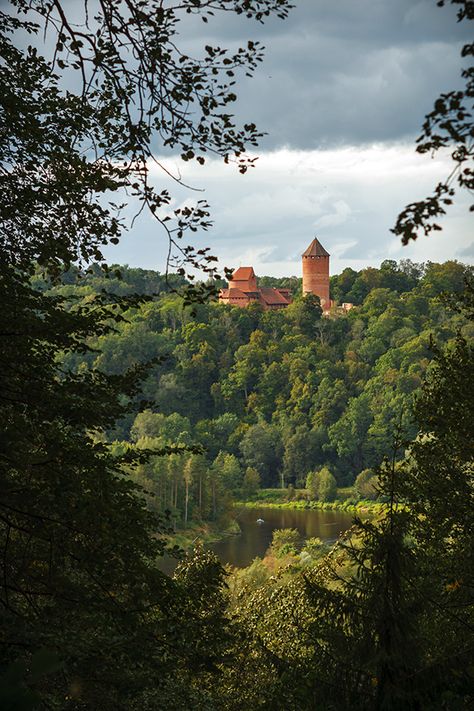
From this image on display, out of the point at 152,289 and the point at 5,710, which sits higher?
the point at 152,289

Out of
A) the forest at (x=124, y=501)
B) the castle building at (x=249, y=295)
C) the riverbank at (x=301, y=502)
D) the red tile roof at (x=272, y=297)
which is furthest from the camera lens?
the red tile roof at (x=272, y=297)

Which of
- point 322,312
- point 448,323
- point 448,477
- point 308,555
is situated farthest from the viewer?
point 322,312

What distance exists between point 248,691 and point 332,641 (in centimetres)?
580

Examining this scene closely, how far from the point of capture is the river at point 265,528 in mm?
34531

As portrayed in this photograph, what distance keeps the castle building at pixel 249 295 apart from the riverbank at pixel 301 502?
27.4m

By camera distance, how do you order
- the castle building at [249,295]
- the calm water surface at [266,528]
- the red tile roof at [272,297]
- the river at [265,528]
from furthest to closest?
the red tile roof at [272,297], the castle building at [249,295], the calm water surface at [266,528], the river at [265,528]

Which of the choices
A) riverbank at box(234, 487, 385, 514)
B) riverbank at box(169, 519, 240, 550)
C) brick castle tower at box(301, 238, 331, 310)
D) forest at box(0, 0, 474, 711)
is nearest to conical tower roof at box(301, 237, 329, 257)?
brick castle tower at box(301, 238, 331, 310)

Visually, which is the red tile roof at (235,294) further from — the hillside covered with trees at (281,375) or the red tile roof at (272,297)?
the hillside covered with trees at (281,375)

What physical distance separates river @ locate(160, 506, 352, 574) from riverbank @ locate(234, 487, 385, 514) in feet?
2.85

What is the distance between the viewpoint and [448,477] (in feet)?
24.5

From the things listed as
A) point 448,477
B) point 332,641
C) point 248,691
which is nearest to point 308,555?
point 248,691

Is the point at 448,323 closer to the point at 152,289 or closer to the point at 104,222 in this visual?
the point at 152,289

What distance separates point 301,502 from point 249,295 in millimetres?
31595

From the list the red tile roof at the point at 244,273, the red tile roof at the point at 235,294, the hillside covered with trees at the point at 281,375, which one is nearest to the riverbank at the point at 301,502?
the hillside covered with trees at the point at 281,375
